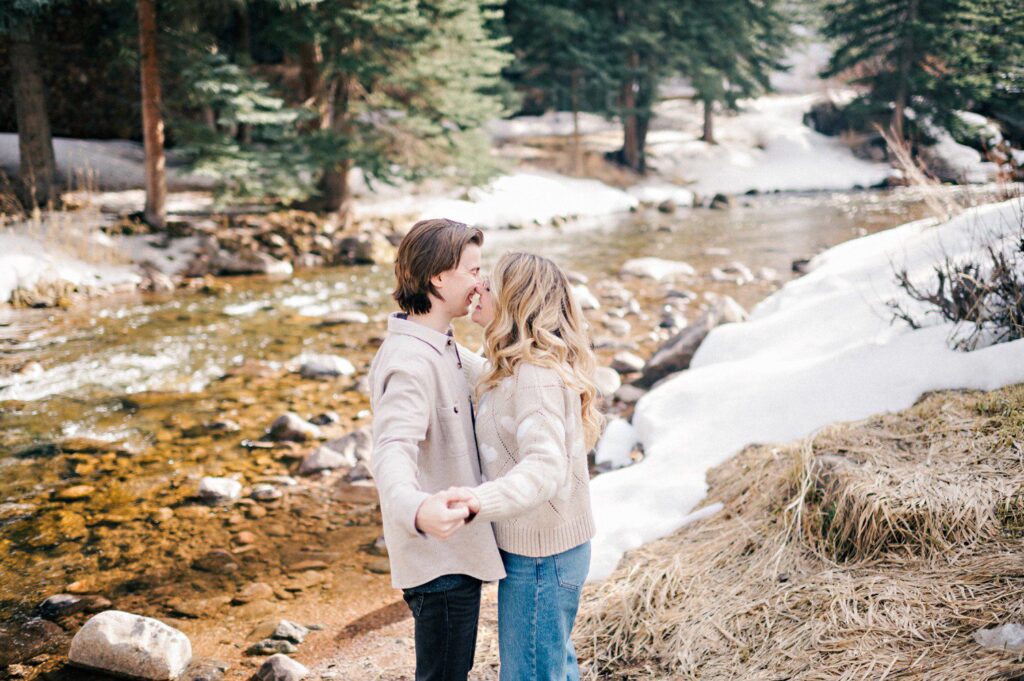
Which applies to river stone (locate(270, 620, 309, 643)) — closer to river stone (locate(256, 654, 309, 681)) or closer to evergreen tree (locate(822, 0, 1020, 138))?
river stone (locate(256, 654, 309, 681))

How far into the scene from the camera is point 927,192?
734 centimetres

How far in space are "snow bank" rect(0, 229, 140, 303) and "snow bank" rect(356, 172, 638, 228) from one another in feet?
22.7

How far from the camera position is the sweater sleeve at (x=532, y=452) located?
1.82m

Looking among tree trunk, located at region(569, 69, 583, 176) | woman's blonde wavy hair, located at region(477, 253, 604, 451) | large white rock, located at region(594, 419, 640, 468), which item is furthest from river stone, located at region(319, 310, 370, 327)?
tree trunk, located at region(569, 69, 583, 176)

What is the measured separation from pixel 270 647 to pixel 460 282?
219 centimetres

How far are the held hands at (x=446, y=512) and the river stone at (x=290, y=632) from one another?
2066 millimetres

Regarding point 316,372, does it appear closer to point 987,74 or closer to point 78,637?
point 78,637

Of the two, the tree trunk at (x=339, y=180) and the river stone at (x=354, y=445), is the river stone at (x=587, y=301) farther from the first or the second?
the tree trunk at (x=339, y=180)

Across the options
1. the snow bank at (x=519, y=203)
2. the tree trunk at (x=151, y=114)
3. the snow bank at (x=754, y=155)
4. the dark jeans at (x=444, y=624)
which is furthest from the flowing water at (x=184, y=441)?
the snow bank at (x=754, y=155)

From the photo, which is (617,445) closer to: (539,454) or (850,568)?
(850,568)

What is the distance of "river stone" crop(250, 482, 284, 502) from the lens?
4881mm

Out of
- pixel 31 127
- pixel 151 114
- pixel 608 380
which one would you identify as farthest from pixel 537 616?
pixel 31 127

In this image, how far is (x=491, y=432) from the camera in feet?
7.11

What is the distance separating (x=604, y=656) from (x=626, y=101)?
25133mm
